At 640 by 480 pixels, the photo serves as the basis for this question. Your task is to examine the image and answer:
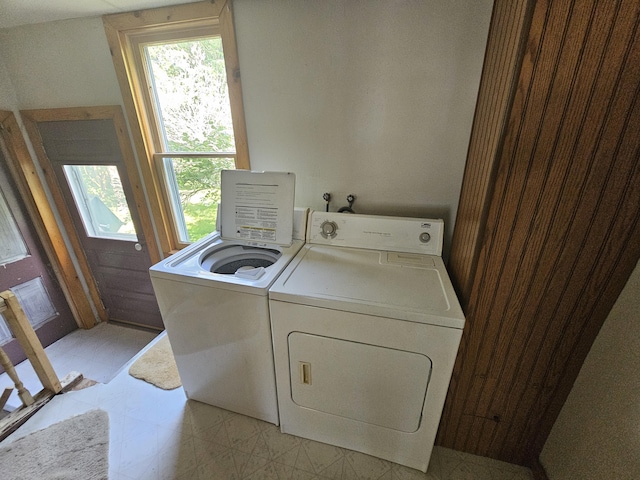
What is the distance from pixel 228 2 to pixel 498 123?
1618 mm

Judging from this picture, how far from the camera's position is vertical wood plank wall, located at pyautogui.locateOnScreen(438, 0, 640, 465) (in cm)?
72

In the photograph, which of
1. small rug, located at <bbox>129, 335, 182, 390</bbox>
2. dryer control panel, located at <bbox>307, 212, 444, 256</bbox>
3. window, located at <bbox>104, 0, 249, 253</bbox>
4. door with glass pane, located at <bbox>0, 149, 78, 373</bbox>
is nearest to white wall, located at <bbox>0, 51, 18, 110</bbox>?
door with glass pane, located at <bbox>0, 149, 78, 373</bbox>

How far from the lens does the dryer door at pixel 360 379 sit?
1040 mm

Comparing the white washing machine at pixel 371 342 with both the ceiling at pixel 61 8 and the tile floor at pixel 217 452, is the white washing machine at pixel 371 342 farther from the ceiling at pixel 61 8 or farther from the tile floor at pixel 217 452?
the ceiling at pixel 61 8

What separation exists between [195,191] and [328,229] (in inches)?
51.9

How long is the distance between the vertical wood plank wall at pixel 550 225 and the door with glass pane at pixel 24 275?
356 cm

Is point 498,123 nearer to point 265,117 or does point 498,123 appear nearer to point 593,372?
point 593,372

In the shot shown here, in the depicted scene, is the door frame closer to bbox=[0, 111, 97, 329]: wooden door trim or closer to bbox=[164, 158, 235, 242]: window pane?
bbox=[0, 111, 97, 329]: wooden door trim

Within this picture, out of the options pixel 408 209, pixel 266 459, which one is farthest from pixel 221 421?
pixel 408 209

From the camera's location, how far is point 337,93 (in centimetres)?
149

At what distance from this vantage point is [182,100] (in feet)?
6.22

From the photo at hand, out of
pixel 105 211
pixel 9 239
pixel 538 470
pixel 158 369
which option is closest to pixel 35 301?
pixel 9 239

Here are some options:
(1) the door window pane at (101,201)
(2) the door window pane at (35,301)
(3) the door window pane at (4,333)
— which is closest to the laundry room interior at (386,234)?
(1) the door window pane at (101,201)

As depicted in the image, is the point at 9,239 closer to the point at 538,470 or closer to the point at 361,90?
the point at 361,90
